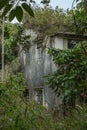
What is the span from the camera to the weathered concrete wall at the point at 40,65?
732 inches

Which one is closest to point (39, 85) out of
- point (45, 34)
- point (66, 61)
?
point (45, 34)

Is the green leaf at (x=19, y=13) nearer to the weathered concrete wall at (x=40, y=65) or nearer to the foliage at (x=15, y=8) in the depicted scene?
the foliage at (x=15, y=8)

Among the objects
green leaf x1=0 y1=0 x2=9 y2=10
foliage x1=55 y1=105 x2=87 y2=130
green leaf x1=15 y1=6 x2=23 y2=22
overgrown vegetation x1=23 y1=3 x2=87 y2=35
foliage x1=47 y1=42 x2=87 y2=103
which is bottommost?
foliage x1=55 y1=105 x2=87 y2=130

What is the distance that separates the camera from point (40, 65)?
2048 centimetres

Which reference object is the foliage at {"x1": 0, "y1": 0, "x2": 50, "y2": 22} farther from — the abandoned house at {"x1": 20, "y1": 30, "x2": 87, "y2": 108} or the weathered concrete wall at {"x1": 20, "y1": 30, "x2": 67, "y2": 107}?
the weathered concrete wall at {"x1": 20, "y1": 30, "x2": 67, "y2": 107}

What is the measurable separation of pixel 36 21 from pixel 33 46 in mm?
2717

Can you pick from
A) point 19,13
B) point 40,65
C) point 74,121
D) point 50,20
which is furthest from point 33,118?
point 40,65

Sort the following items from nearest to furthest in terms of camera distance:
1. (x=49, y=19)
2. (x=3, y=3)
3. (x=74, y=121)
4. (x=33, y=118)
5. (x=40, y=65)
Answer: (x=3, y=3)
(x=33, y=118)
(x=74, y=121)
(x=49, y=19)
(x=40, y=65)

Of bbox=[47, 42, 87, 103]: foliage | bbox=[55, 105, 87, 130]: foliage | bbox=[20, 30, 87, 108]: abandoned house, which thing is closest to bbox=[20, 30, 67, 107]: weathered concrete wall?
bbox=[20, 30, 87, 108]: abandoned house

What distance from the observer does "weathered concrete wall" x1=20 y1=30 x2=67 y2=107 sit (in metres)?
18.6

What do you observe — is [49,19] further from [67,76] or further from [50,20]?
[67,76]

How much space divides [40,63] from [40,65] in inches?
5.4

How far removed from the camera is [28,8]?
2898mm

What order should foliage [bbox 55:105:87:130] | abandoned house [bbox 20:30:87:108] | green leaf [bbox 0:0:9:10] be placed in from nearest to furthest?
1. green leaf [bbox 0:0:9:10]
2. foliage [bbox 55:105:87:130]
3. abandoned house [bbox 20:30:87:108]
